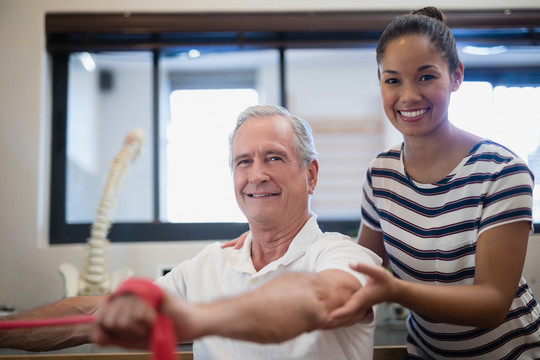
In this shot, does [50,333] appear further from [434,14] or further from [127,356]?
[434,14]

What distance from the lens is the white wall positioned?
260 centimetres

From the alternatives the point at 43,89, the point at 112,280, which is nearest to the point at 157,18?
the point at 43,89

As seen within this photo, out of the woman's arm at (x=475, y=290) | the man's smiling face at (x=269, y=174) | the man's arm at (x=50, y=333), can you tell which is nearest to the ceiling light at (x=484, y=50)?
the man's smiling face at (x=269, y=174)

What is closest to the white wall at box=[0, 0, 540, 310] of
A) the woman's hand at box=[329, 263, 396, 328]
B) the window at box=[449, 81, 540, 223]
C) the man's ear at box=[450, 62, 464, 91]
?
the window at box=[449, 81, 540, 223]

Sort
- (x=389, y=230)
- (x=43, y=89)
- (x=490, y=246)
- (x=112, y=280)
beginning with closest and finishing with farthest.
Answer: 1. (x=490, y=246)
2. (x=389, y=230)
3. (x=112, y=280)
4. (x=43, y=89)

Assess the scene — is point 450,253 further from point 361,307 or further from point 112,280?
point 112,280

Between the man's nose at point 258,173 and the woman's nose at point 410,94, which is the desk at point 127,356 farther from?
the woman's nose at point 410,94

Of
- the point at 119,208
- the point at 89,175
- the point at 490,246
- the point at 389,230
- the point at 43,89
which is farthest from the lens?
the point at 119,208

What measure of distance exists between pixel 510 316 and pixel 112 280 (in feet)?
5.78

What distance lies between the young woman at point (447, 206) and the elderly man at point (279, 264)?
17cm

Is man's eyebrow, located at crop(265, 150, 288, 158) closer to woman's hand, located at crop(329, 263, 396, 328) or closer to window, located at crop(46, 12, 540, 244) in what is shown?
woman's hand, located at crop(329, 263, 396, 328)

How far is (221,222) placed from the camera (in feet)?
9.22

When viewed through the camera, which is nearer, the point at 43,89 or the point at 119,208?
the point at 43,89

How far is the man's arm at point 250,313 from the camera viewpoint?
0.62 metres
